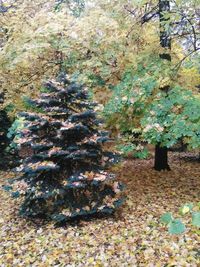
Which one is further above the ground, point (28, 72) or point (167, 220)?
point (28, 72)

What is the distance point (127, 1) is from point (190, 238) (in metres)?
6.24

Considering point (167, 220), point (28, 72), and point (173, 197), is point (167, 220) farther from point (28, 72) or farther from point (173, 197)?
point (28, 72)

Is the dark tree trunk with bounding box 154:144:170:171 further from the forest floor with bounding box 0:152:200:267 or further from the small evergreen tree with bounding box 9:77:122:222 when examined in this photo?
the small evergreen tree with bounding box 9:77:122:222

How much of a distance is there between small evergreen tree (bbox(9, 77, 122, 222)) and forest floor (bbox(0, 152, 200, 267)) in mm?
349

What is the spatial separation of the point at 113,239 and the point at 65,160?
2030 mm

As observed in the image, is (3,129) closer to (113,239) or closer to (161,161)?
(161,161)

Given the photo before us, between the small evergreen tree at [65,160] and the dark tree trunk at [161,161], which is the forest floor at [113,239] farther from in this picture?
the dark tree trunk at [161,161]

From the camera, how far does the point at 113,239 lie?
5.83 meters

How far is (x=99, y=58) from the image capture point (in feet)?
26.8

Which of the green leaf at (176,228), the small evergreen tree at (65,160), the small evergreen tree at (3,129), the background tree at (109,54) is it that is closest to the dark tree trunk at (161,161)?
the background tree at (109,54)

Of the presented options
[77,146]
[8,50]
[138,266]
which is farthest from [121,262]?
[8,50]

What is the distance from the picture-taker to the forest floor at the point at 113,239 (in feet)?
17.0

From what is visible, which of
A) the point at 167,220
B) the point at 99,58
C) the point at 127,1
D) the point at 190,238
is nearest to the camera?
the point at 167,220

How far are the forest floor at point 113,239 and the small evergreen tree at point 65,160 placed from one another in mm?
349
